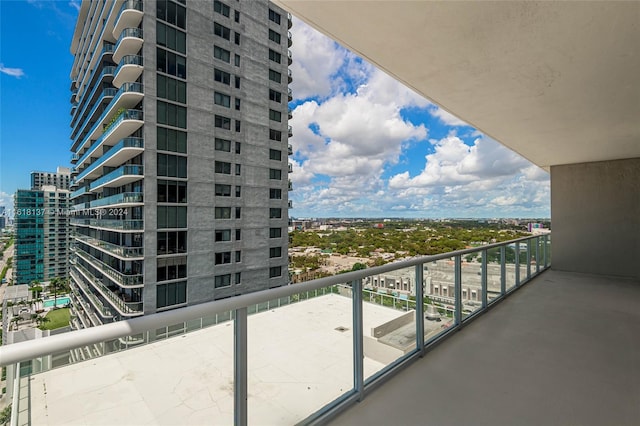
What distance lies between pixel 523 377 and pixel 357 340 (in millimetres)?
1459

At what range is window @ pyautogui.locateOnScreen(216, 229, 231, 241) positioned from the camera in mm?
24109

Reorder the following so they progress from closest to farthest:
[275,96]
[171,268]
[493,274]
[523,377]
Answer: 1. [523,377]
2. [493,274]
3. [171,268]
4. [275,96]

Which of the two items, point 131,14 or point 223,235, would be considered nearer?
point 131,14

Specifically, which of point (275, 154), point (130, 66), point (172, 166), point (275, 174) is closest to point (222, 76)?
point (130, 66)

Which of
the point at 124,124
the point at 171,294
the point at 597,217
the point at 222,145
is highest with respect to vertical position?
the point at 124,124

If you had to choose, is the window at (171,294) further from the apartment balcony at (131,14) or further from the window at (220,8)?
the window at (220,8)

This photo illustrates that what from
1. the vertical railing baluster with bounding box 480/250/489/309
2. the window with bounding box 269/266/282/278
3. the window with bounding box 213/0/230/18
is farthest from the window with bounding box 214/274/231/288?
the vertical railing baluster with bounding box 480/250/489/309

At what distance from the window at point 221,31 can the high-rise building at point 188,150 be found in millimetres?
77

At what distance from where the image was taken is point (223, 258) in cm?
2489

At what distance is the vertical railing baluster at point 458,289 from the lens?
332 centimetres

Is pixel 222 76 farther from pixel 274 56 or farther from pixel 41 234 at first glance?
pixel 41 234

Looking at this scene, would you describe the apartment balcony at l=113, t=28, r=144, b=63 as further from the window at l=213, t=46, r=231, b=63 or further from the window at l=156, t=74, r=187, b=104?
the window at l=213, t=46, r=231, b=63

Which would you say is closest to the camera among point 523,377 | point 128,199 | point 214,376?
point 214,376

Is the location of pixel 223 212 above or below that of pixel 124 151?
below
